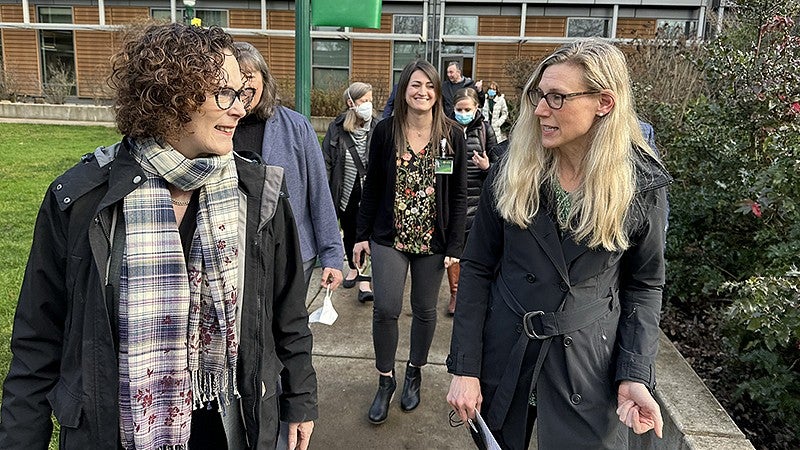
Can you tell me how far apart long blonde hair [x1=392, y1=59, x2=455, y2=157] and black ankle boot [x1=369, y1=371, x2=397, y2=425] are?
4.21ft

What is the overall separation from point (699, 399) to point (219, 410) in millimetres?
2279

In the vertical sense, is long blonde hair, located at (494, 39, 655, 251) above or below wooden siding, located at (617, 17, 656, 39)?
below

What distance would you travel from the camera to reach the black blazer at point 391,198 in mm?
3525

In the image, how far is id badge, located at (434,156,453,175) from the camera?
11.6 feet

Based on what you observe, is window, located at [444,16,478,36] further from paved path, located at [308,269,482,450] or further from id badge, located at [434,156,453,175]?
id badge, located at [434,156,453,175]

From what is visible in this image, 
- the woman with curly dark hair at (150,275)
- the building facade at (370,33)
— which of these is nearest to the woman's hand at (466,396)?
the woman with curly dark hair at (150,275)

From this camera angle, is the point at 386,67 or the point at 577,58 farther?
the point at 386,67

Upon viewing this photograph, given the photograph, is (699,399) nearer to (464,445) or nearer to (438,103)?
(464,445)

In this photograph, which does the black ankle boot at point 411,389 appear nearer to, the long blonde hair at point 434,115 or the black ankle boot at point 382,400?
the black ankle boot at point 382,400

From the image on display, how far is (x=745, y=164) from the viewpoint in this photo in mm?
4043

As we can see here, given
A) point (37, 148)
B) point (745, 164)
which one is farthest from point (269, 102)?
point (37, 148)

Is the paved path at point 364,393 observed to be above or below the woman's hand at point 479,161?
below

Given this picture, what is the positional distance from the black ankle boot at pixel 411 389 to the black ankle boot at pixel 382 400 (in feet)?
0.25

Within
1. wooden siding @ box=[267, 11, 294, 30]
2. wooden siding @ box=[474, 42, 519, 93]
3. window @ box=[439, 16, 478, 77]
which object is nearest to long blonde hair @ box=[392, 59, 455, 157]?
wooden siding @ box=[474, 42, 519, 93]
